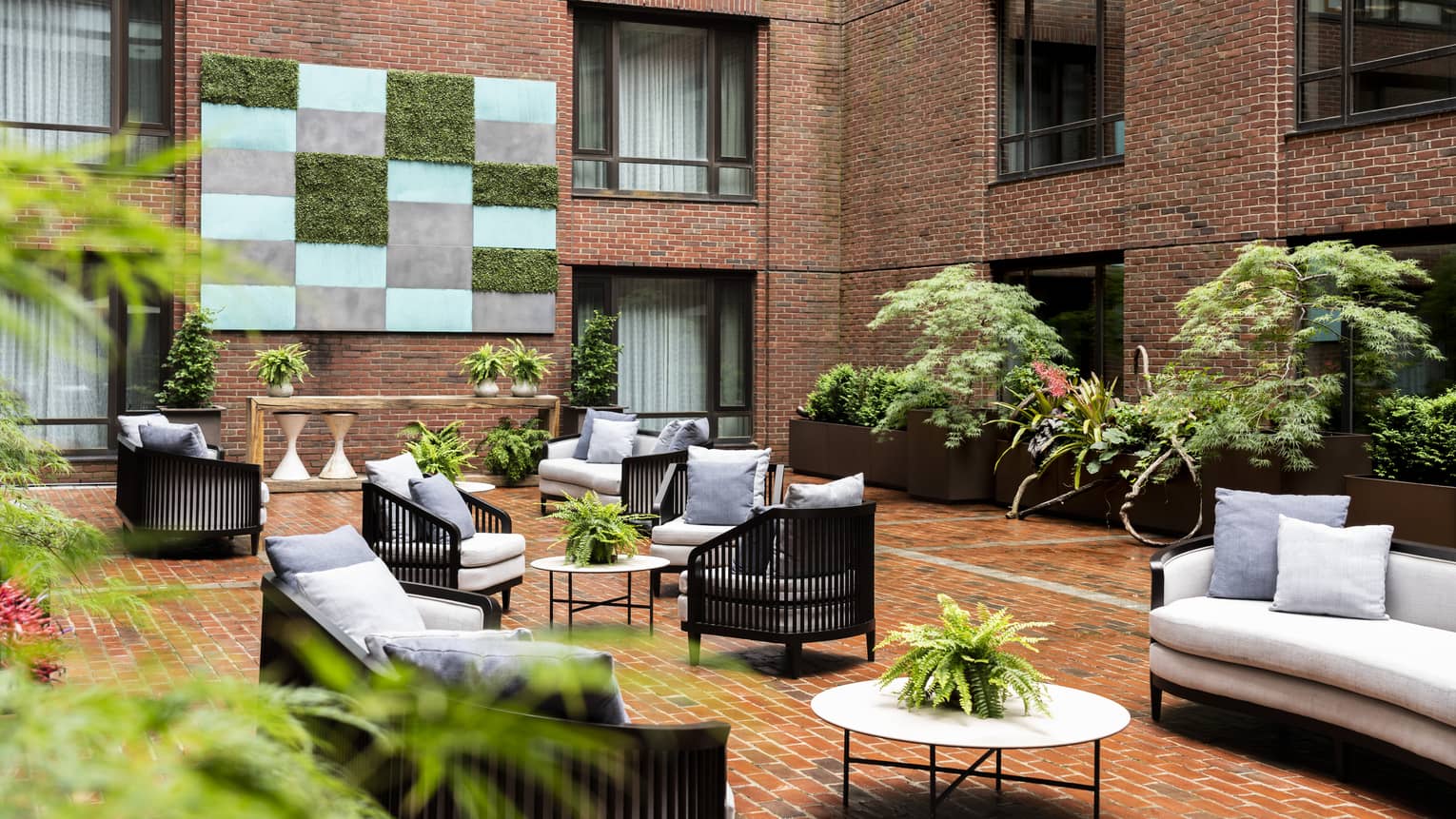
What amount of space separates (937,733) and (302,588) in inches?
83.2

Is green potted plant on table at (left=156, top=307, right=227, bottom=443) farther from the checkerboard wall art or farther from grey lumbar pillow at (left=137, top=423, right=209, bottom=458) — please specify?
grey lumbar pillow at (left=137, top=423, right=209, bottom=458)

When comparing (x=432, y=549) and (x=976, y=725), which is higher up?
(x=432, y=549)

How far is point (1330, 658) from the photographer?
4789 millimetres

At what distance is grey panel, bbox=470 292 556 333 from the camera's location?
617 inches

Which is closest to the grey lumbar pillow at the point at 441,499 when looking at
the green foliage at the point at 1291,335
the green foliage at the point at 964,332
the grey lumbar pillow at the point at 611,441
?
the grey lumbar pillow at the point at 611,441

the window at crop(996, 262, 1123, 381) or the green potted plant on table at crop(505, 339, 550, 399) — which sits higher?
the window at crop(996, 262, 1123, 381)

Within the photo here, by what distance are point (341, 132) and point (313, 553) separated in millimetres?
11453

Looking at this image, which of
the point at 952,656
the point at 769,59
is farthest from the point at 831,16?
the point at 952,656

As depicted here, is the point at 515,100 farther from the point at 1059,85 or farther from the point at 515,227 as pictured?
the point at 1059,85

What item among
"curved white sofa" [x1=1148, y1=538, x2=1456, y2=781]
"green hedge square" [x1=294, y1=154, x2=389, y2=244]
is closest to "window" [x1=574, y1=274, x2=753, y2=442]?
"green hedge square" [x1=294, y1=154, x2=389, y2=244]

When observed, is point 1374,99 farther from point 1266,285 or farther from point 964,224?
point 964,224

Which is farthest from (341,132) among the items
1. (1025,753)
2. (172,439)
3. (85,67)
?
(1025,753)

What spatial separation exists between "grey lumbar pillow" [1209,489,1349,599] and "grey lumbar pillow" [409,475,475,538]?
4.03 m

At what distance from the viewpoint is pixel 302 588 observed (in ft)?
14.3
